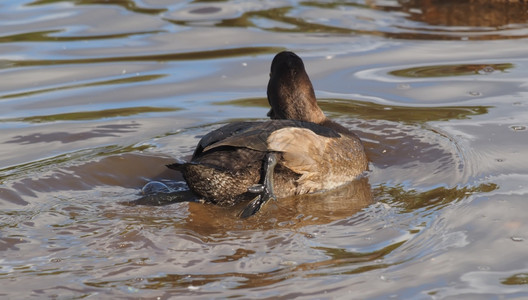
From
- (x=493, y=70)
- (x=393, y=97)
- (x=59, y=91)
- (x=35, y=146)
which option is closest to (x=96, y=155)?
(x=35, y=146)

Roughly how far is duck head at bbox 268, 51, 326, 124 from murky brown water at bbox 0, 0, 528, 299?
0.60m

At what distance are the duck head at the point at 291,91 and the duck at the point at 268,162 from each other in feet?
1.32

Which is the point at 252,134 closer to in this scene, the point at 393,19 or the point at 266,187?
the point at 266,187

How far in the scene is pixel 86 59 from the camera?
10070mm

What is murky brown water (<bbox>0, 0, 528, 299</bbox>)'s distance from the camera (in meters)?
4.79

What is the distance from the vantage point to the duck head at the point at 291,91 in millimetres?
6973

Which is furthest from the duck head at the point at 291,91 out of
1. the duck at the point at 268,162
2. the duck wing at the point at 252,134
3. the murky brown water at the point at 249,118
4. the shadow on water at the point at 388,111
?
the shadow on water at the point at 388,111

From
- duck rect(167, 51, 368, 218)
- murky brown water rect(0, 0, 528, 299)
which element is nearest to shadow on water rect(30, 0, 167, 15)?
murky brown water rect(0, 0, 528, 299)

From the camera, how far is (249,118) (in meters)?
7.95

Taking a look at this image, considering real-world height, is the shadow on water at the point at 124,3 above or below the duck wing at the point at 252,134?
above

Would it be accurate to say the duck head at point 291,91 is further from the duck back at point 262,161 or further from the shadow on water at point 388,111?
the shadow on water at point 388,111

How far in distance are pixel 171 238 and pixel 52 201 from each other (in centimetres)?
115

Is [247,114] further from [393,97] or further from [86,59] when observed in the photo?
[86,59]

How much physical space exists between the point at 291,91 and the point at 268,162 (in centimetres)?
130
